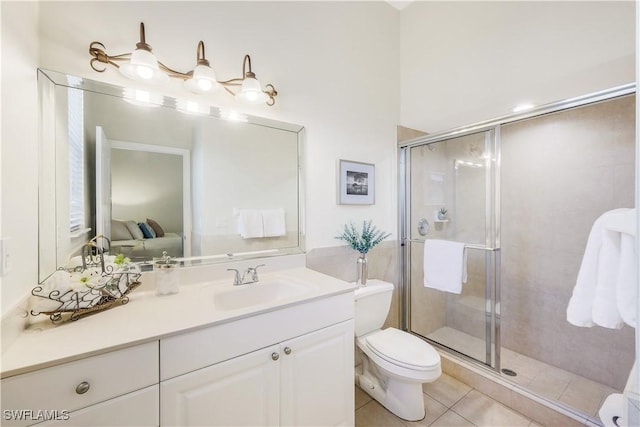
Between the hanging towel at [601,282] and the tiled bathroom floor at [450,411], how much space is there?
0.90 meters

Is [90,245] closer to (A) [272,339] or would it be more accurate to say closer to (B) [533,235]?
(A) [272,339]

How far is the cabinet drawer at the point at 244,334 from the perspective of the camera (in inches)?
34.0

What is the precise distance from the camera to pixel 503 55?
182 cm

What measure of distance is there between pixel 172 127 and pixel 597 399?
10.0 feet

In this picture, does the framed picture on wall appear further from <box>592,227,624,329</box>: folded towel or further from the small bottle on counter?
<box>592,227,624,329</box>: folded towel

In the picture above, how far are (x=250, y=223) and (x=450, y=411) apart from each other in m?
1.72

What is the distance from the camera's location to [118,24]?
118 centimetres

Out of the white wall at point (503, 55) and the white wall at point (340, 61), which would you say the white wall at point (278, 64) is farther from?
the white wall at point (503, 55)

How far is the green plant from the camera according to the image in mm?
1869

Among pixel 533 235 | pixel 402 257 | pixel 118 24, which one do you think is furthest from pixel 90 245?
pixel 533 235

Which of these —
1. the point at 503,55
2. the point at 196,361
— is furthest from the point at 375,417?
the point at 503,55

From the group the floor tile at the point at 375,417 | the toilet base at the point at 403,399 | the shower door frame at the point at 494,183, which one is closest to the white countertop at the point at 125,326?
the toilet base at the point at 403,399

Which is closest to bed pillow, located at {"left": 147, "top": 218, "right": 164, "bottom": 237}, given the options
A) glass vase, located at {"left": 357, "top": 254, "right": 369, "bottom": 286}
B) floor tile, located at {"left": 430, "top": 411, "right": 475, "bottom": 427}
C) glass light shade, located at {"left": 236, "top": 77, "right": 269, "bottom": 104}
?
glass light shade, located at {"left": 236, "top": 77, "right": 269, "bottom": 104}

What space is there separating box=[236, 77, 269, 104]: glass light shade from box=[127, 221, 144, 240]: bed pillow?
2.88ft
